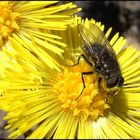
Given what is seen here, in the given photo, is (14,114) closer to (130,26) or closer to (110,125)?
(110,125)

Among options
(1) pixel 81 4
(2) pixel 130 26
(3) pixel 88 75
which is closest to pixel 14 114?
(3) pixel 88 75

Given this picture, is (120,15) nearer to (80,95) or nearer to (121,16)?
(121,16)

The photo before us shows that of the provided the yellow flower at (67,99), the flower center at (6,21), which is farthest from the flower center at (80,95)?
the flower center at (6,21)

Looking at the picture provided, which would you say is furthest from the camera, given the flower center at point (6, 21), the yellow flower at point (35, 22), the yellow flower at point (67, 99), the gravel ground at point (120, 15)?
the gravel ground at point (120, 15)

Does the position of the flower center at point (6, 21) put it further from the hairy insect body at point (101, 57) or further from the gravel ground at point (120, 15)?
the gravel ground at point (120, 15)

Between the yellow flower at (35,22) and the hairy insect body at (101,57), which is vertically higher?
the yellow flower at (35,22)

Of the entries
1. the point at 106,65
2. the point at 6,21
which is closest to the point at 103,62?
the point at 106,65
